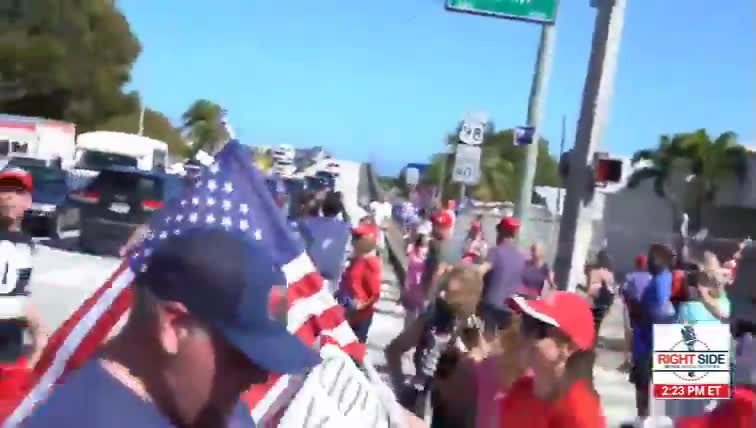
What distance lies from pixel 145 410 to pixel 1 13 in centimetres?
6986

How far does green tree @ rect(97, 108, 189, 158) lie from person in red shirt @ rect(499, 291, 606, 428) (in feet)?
234

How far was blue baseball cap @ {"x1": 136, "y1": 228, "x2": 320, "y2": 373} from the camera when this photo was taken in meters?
1.96

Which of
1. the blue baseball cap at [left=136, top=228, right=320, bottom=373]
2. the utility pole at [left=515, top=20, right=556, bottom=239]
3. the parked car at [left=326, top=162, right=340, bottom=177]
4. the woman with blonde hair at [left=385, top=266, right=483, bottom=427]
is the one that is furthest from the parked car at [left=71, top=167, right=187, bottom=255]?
the parked car at [left=326, top=162, right=340, bottom=177]

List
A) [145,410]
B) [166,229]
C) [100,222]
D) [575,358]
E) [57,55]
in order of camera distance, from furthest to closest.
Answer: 1. [57,55]
2. [100,222]
3. [575,358]
4. [166,229]
5. [145,410]

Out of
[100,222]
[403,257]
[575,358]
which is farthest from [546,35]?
[575,358]

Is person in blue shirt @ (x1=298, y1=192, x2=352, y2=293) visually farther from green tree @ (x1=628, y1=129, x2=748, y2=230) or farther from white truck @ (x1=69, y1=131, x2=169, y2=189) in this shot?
green tree @ (x1=628, y1=129, x2=748, y2=230)

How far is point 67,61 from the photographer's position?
66750 mm

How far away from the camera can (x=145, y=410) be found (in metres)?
1.96

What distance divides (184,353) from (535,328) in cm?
238

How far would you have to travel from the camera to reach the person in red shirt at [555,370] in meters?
4.01

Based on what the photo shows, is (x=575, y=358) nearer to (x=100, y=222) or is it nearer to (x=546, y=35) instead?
(x=546, y=35)

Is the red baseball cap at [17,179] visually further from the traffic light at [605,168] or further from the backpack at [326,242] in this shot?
the traffic light at [605,168]

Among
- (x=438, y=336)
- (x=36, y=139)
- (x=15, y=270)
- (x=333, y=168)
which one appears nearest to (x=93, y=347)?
(x=15, y=270)

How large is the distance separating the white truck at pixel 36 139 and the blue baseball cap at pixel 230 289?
34.6 meters
